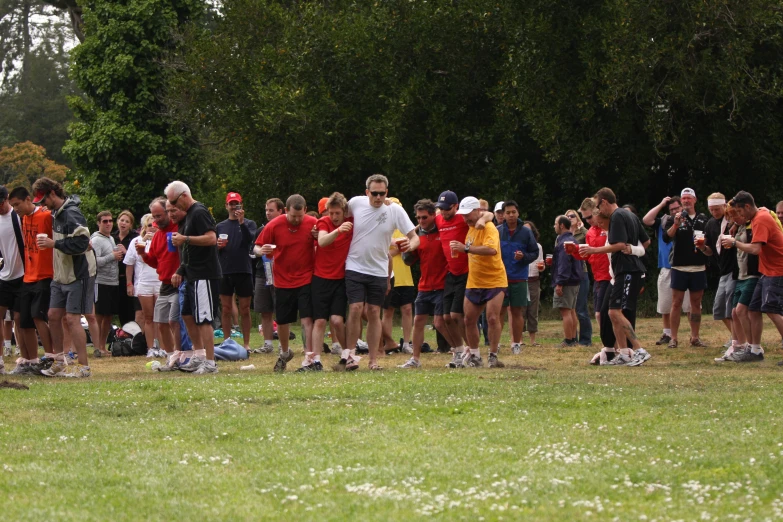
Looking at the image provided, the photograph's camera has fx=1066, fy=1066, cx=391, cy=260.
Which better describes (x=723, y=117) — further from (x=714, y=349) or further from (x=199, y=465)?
(x=199, y=465)

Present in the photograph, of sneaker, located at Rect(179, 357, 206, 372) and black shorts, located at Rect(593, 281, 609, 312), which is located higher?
black shorts, located at Rect(593, 281, 609, 312)

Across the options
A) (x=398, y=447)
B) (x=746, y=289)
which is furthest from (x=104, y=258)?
(x=398, y=447)

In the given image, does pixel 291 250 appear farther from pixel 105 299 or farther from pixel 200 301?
pixel 105 299

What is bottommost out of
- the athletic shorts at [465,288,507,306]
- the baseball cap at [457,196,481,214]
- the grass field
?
the grass field

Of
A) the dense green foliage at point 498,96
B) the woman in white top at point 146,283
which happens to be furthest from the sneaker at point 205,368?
the dense green foliage at point 498,96

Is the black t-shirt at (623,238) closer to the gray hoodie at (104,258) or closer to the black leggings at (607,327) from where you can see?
the black leggings at (607,327)

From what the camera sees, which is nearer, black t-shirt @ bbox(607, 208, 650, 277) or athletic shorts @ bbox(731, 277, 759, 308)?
black t-shirt @ bbox(607, 208, 650, 277)

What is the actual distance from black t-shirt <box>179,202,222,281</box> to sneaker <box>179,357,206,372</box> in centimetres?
106

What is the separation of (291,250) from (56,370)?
309 cm

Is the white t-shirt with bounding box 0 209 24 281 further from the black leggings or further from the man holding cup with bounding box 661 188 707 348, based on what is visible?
the man holding cup with bounding box 661 188 707 348

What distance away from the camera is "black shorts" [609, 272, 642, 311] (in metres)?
12.8

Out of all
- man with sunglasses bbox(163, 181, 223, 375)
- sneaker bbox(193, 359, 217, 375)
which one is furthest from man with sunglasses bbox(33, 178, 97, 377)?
sneaker bbox(193, 359, 217, 375)

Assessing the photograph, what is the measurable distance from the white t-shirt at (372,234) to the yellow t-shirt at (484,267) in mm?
831

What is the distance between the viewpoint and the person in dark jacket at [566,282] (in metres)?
16.6
